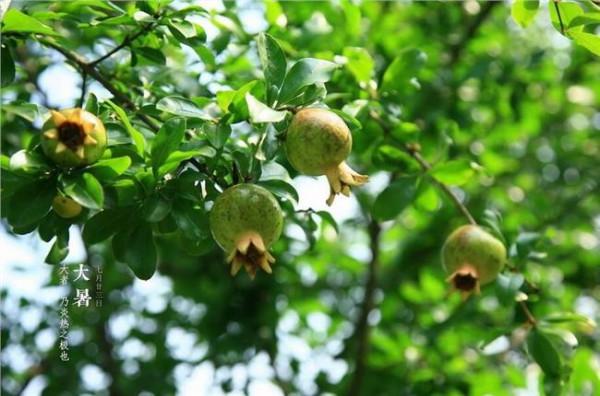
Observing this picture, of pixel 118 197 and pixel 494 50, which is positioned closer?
pixel 118 197

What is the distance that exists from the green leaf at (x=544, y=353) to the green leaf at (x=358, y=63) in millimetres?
650

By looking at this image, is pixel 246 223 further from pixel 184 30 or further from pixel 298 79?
pixel 184 30

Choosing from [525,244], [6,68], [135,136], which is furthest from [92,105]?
[525,244]

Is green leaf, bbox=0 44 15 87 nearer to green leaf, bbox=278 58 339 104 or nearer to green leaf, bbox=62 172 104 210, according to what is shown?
green leaf, bbox=62 172 104 210

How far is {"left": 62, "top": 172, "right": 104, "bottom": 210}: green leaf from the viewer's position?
1.23 metres

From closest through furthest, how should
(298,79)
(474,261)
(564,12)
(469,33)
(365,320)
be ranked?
(298,79)
(564,12)
(474,261)
(365,320)
(469,33)

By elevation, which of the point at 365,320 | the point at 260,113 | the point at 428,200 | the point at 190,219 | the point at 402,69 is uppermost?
the point at 260,113

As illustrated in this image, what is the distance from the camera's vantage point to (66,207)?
1.42 m

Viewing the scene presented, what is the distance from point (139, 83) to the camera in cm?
176

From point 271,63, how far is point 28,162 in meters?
0.38

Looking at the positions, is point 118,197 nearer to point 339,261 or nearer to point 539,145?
point 339,261

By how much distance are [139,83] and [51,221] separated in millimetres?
413

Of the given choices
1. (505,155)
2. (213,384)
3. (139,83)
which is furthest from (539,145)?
(139,83)

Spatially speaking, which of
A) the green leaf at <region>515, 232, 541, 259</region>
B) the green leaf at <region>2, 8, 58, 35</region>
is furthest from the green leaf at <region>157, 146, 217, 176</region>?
the green leaf at <region>515, 232, 541, 259</region>
